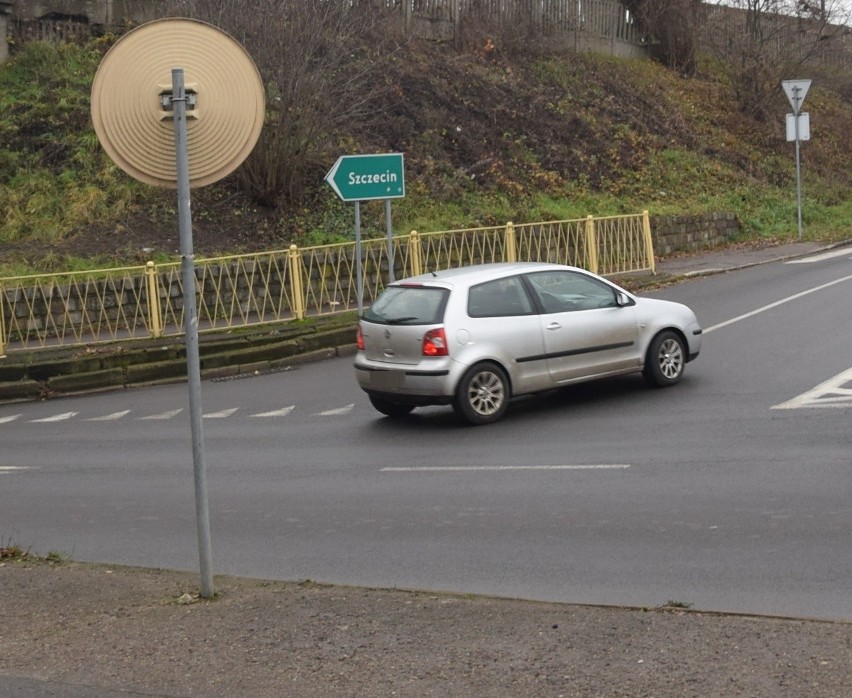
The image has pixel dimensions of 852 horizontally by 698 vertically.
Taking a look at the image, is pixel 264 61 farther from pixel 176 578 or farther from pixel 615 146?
pixel 176 578

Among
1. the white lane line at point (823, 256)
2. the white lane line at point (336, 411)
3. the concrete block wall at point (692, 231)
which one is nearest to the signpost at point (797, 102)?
the white lane line at point (823, 256)

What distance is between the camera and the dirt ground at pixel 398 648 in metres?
4.98

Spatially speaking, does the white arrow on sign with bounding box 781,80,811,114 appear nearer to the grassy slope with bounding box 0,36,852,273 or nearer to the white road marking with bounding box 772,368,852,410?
the grassy slope with bounding box 0,36,852,273

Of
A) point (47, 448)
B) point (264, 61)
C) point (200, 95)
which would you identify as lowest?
point (47, 448)

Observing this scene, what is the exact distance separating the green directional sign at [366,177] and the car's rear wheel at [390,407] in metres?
5.40

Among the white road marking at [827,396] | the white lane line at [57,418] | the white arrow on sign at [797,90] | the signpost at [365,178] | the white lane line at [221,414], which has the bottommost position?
the white lane line at [57,418]

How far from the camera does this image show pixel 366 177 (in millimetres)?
17875

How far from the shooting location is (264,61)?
23453 mm

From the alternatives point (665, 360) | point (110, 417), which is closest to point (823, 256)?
point (665, 360)

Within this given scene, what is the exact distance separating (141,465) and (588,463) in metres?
4.25

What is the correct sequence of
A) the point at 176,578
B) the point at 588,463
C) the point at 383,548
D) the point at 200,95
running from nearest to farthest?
the point at 200,95 < the point at 176,578 < the point at 383,548 < the point at 588,463

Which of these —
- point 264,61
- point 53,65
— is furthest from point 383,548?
point 53,65

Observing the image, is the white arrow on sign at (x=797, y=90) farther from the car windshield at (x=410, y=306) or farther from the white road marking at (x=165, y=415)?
the white road marking at (x=165, y=415)

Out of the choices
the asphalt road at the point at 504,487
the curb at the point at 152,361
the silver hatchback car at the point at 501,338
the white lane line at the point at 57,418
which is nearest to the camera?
the asphalt road at the point at 504,487
